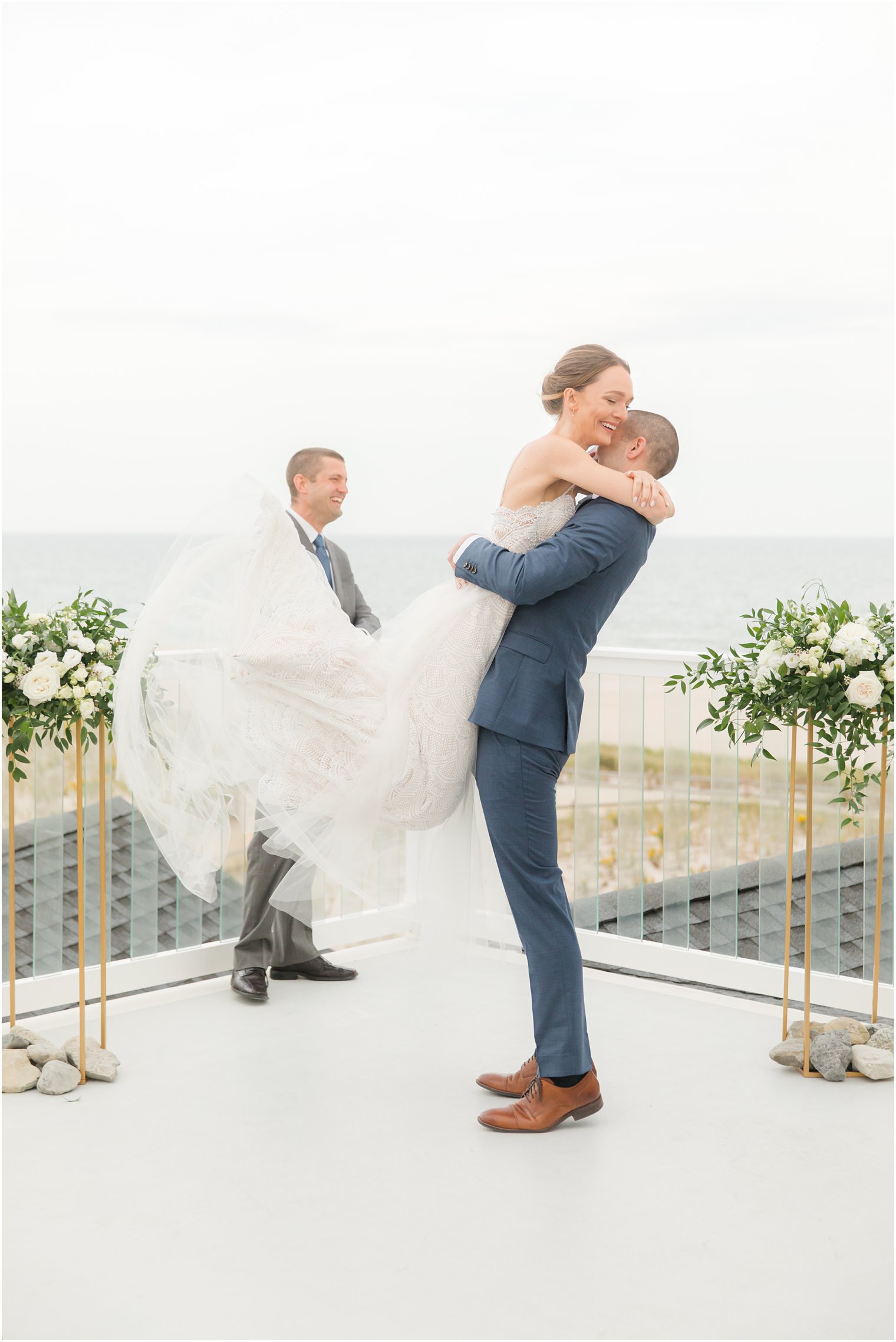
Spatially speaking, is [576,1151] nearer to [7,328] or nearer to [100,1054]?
[100,1054]

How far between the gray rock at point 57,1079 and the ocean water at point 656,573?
26464 mm

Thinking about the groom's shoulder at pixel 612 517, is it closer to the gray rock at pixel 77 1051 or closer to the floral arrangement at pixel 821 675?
the floral arrangement at pixel 821 675

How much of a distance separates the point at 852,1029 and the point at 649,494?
5.31 feet

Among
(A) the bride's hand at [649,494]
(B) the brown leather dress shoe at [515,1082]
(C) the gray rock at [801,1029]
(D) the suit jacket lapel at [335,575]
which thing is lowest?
(B) the brown leather dress shoe at [515,1082]

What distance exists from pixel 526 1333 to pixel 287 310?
30.2 meters

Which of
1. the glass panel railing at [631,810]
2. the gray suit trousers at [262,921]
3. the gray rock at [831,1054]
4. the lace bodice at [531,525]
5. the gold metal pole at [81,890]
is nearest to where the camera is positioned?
the lace bodice at [531,525]

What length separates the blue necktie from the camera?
12.1 feet

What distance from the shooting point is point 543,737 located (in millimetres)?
2639

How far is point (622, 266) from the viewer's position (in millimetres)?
28438

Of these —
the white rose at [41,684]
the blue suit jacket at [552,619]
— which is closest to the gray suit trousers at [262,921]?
the white rose at [41,684]

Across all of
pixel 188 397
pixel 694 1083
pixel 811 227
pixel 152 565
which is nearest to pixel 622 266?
pixel 811 227

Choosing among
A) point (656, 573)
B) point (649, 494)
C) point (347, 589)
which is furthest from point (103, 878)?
point (656, 573)

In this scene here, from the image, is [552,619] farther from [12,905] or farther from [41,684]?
[12,905]

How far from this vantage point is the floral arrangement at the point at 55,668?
9.09 feet
